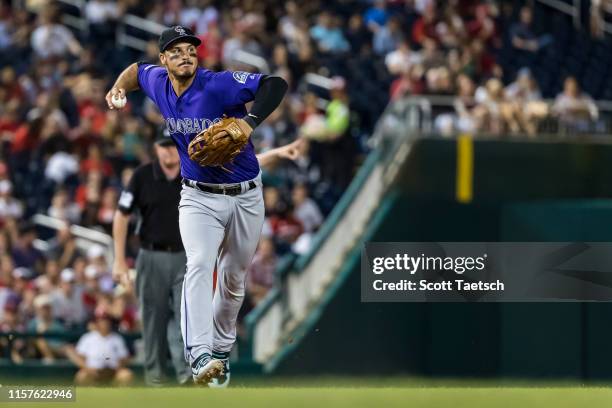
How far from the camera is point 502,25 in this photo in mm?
20469

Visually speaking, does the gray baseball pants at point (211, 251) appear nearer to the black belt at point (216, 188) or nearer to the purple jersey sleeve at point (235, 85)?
the black belt at point (216, 188)

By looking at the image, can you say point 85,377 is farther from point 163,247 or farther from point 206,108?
point 206,108

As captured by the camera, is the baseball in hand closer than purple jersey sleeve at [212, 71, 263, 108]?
No

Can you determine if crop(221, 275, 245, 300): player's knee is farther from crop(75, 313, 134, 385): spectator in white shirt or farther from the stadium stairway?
the stadium stairway

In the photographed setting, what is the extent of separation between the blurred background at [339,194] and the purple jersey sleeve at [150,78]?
5351mm

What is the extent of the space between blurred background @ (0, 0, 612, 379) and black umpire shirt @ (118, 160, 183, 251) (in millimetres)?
3611

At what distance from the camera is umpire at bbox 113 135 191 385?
10375mm

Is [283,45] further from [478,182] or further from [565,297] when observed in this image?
[565,297]

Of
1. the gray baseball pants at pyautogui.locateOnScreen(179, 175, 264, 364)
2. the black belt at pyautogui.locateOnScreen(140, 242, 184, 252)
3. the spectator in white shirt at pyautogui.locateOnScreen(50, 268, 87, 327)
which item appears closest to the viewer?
the gray baseball pants at pyautogui.locateOnScreen(179, 175, 264, 364)

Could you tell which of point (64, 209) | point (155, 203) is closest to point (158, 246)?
point (155, 203)

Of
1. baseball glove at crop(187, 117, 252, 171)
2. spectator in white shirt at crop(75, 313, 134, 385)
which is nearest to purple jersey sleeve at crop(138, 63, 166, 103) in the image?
baseball glove at crop(187, 117, 252, 171)

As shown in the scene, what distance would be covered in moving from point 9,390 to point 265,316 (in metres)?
6.74

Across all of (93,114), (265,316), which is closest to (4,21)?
(93,114)

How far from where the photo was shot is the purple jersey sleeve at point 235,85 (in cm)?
847
